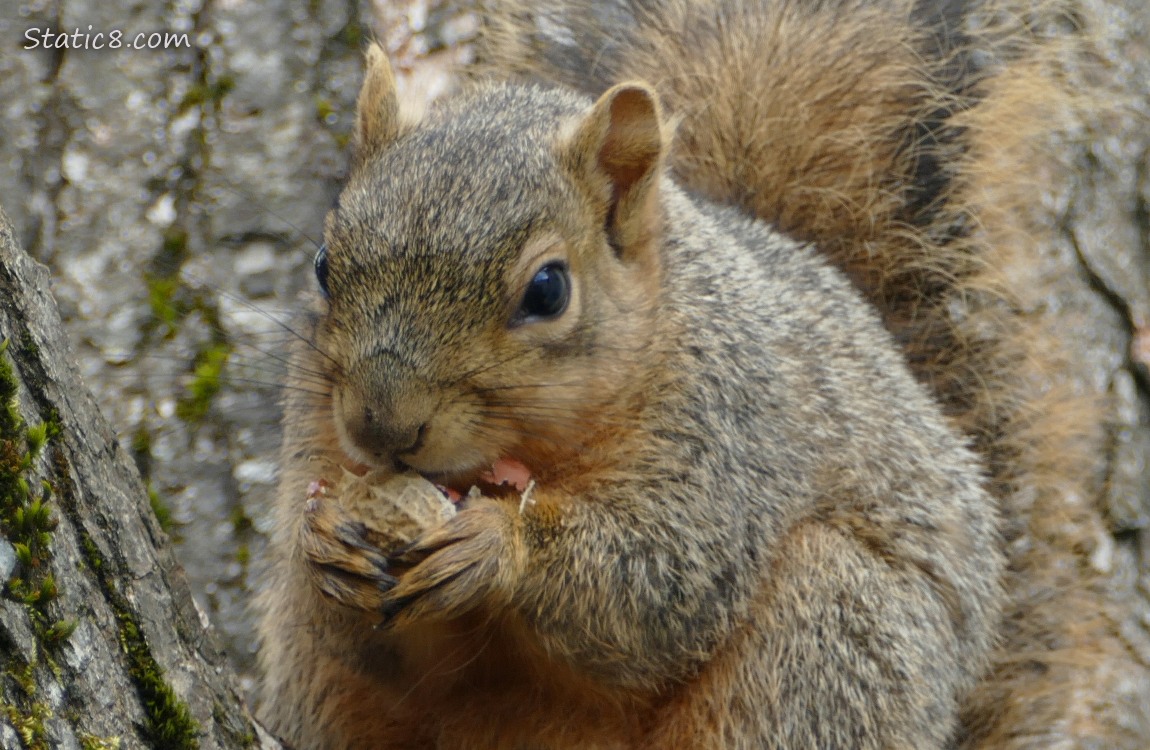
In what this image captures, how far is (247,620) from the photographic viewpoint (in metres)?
2.41

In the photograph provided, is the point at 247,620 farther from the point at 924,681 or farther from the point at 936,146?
the point at 936,146

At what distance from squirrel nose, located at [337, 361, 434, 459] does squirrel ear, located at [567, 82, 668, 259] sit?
46 cm

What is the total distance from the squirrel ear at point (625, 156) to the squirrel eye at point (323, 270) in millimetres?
377

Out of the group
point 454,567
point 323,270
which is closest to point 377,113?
point 323,270

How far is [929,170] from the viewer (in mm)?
2379

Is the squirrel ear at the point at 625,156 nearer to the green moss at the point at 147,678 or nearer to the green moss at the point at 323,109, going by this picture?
the green moss at the point at 147,678

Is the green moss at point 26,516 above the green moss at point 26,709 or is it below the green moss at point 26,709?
→ above

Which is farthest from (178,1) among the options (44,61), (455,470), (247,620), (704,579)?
(704,579)

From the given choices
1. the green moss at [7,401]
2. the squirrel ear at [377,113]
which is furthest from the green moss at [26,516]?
the squirrel ear at [377,113]

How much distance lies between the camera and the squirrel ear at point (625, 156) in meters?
1.70

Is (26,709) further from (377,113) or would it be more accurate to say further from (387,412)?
(377,113)

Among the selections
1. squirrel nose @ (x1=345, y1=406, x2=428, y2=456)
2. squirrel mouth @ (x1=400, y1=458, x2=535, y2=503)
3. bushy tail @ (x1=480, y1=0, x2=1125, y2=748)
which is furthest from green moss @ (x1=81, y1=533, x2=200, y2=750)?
bushy tail @ (x1=480, y1=0, x2=1125, y2=748)

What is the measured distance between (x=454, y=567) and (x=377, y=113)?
2.35 feet

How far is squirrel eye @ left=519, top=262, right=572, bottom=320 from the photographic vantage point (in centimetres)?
153
